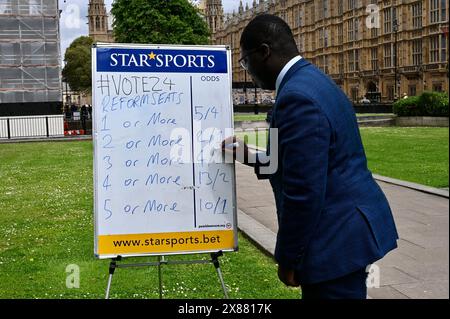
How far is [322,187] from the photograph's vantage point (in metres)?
2.29

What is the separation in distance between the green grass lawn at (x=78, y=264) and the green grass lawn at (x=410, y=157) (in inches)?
160

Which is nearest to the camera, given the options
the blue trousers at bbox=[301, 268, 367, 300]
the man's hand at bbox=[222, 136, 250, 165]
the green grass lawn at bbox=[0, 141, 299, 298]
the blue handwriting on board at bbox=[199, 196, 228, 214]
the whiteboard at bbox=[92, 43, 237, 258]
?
the blue trousers at bbox=[301, 268, 367, 300]

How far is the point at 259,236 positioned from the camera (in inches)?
270

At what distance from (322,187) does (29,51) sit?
30.6m

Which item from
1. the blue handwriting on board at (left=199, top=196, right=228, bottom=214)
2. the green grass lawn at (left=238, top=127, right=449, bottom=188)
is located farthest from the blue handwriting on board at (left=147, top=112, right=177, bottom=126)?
the green grass lawn at (left=238, top=127, right=449, bottom=188)

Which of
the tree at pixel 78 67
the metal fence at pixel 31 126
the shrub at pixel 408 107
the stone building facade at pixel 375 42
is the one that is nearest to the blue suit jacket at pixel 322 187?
the metal fence at pixel 31 126

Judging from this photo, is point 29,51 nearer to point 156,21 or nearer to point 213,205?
point 156,21

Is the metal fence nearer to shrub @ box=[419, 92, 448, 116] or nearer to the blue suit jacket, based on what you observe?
shrub @ box=[419, 92, 448, 116]

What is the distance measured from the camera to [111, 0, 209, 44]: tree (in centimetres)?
4244

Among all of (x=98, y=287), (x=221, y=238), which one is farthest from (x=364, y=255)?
(x=98, y=287)

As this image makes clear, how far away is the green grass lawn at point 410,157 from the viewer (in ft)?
37.9

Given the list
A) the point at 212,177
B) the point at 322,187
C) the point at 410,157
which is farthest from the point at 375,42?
the point at 322,187
